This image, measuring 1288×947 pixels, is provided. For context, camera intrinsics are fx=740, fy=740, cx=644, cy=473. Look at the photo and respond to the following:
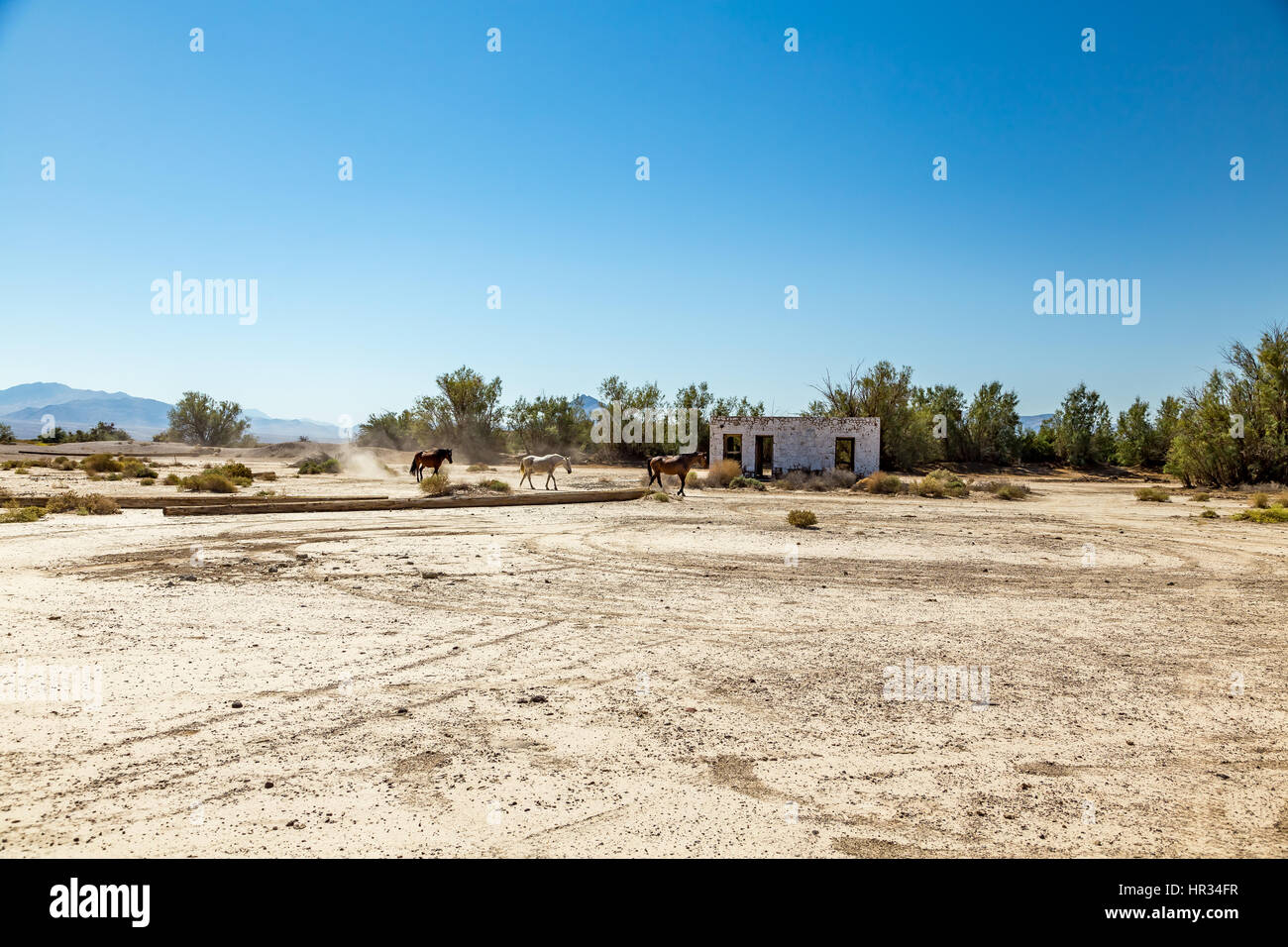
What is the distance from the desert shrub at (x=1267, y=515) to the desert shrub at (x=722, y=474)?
15996 mm

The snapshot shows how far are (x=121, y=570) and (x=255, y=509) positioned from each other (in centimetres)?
781

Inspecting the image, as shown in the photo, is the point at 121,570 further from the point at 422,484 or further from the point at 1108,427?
the point at 1108,427

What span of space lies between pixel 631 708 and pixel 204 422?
68.4 m

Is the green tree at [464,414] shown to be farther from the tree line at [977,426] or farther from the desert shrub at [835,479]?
the desert shrub at [835,479]

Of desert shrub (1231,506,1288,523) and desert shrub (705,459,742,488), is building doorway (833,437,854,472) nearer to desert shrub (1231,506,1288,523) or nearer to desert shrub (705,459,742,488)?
desert shrub (705,459,742,488)

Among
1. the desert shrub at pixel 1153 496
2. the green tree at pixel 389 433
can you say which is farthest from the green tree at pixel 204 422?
the desert shrub at pixel 1153 496

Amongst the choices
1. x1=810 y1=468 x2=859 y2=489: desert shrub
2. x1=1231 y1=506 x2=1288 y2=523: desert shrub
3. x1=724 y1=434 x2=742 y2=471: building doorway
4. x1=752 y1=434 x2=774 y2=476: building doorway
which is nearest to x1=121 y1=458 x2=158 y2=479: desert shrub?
x1=724 y1=434 x2=742 y2=471: building doorway

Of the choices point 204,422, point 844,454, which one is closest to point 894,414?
point 844,454

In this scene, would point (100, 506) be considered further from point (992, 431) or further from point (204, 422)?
point (204, 422)

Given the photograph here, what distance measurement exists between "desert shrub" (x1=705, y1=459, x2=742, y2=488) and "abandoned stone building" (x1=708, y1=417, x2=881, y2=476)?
3.52 feet

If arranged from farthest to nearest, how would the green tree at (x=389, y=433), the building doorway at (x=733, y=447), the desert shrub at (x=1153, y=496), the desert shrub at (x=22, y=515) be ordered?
the green tree at (x=389, y=433) < the building doorway at (x=733, y=447) < the desert shrub at (x=1153, y=496) < the desert shrub at (x=22, y=515)

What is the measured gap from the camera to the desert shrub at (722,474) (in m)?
29.8

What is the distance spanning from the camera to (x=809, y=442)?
32.6 meters

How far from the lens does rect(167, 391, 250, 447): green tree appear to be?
62.0 m
